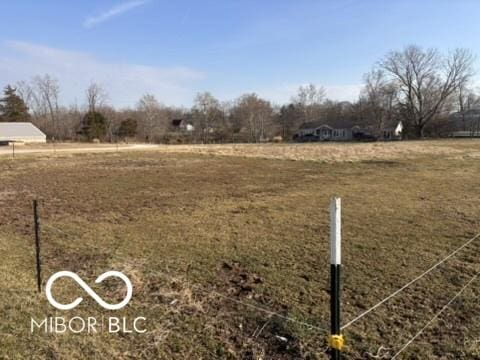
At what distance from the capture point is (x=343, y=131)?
72875 millimetres

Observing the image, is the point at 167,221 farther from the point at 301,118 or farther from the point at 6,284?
the point at 301,118

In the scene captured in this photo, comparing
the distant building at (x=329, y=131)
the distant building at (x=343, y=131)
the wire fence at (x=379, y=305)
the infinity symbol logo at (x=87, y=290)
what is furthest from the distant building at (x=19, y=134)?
the wire fence at (x=379, y=305)

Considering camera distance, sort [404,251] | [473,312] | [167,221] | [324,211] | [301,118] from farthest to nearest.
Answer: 1. [301,118]
2. [324,211]
3. [167,221]
4. [404,251]
5. [473,312]

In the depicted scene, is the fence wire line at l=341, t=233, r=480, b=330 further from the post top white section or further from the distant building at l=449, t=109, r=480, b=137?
the distant building at l=449, t=109, r=480, b=137

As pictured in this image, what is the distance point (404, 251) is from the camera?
5.48m

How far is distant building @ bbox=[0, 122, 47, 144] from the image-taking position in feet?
168

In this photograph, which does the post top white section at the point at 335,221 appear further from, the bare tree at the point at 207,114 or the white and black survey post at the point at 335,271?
the bare tree at the point at 207,114

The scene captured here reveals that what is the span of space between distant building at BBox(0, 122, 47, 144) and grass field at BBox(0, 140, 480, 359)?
48099 mm

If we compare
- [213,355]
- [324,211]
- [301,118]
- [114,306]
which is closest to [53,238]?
[114,306]

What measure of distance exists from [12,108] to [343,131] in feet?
199

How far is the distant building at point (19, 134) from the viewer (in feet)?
168

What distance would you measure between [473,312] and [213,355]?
266cm

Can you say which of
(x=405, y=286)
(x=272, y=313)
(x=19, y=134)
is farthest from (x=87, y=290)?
(x=19, y=134)

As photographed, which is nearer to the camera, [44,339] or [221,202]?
[44,339]
